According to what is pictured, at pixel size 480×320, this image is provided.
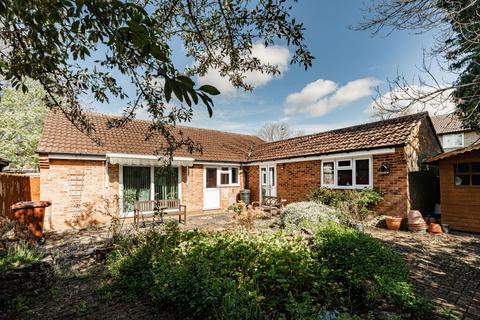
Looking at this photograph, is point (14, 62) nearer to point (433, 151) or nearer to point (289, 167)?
point (289, 167)

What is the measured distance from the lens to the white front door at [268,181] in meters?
17.6

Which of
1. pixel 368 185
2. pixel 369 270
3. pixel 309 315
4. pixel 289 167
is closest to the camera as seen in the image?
pixel 309 315

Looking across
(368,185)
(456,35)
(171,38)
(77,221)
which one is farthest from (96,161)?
(456,35)

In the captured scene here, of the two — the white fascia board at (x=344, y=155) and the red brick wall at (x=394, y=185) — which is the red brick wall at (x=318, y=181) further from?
the white fascia board at (x=344, y=155)

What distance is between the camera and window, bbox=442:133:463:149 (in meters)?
29.9

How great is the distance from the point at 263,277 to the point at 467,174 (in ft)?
35.7

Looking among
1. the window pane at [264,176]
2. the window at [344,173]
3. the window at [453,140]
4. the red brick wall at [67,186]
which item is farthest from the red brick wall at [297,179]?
the window at [453,140]

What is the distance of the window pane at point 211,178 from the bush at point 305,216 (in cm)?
733

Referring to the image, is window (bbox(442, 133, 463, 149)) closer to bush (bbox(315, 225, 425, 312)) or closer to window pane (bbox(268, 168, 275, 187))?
window pane (bbox(268, 168, 275, 187))

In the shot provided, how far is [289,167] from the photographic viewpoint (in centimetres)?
1653

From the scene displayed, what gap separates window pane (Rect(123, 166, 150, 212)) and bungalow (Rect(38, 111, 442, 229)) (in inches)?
2.1

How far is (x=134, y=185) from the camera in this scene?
14578 millimetres

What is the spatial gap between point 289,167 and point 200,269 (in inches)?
510

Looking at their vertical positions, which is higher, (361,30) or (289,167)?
(361,30)
